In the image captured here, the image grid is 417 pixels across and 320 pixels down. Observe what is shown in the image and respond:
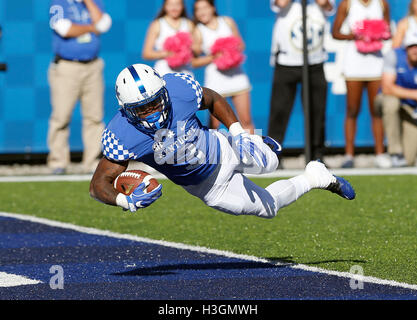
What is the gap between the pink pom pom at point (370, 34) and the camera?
1263cm

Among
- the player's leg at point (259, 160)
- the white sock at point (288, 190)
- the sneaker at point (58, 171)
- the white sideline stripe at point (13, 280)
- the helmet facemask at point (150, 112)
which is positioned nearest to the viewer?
the helmet facemask at point (150, 112)

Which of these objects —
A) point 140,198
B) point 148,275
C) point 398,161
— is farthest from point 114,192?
point 398,161

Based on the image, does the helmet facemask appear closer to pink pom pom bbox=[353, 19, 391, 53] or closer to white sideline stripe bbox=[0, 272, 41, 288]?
white sideline stripe bbox=[0, 272, 41, 288]

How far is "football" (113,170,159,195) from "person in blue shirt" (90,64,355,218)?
1.6 inches

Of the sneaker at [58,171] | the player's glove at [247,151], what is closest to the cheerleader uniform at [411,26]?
the sneaker at [58,171]

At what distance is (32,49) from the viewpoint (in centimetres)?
1375

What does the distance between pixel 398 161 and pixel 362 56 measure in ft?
4.42

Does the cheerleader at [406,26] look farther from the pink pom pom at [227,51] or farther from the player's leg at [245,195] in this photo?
the player's leg at [245,195]

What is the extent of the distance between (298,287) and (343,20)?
23.2ft

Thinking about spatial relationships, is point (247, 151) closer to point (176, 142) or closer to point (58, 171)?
point (176, 142)

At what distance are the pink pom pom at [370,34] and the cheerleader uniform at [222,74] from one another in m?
1.34

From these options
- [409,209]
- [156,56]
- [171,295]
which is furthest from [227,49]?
[171,295]

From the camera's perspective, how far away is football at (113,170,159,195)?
6.17 metres

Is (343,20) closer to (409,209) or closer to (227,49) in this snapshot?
(227,49)
